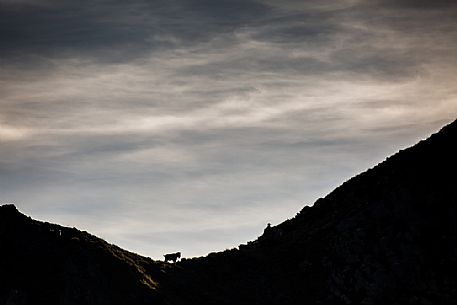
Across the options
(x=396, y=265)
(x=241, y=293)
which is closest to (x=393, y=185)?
(x=396, y=265)

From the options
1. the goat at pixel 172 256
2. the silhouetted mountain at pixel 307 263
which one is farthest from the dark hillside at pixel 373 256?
the goat at pixel 172 256

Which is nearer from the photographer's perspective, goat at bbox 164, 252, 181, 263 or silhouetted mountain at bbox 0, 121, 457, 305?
silhouetted mountain at bbox 0, 121, 457, 305

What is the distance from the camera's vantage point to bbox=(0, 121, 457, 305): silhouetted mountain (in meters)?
69.4

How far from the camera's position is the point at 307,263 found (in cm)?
8206

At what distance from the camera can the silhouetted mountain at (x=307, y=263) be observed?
228ft

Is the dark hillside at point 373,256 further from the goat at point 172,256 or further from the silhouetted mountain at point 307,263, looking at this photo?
the goat at point 172,256

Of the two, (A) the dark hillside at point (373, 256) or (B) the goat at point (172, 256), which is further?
(B) the goat at point (172, 256)

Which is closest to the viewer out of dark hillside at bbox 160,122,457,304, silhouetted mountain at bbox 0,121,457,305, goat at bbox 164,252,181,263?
silhouetted mountain at bbox 0,121,457,305

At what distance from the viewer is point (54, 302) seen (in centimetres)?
6575

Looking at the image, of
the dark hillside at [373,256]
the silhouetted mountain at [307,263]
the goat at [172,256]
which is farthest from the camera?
the goat at [172,256]

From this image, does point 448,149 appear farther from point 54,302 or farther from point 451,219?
point 54,302

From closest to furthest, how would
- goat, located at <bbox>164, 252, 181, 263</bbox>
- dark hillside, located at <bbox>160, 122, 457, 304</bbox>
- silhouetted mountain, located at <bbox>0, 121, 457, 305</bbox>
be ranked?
silhouetted mountain, located at <bbox>0, 121, 457, 305</bbox> < dark hillside, located at <bbox>160, 122, 457, 304</bbox> < goat, located at <bbox>164, 252, 181, 263</bbox>

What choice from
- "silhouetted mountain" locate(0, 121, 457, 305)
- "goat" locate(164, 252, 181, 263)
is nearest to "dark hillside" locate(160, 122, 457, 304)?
"silhouetted mountain" locate(0, 121, 457, 305)

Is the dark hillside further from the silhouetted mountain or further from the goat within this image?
the goat
